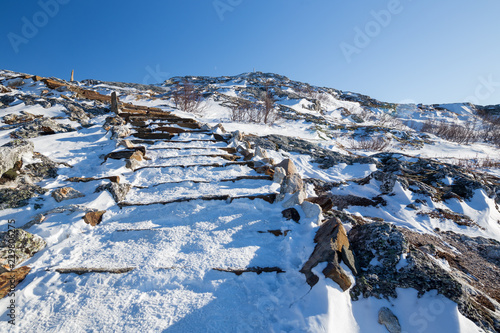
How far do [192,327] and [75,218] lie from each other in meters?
2.12

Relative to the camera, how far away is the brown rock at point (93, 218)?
8.63 ft

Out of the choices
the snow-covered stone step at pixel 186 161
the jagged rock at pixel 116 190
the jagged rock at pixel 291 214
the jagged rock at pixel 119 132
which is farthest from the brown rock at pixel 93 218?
the jagged rock at pixel 119 132

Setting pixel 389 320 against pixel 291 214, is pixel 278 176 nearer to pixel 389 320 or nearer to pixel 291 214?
pixel 291 214

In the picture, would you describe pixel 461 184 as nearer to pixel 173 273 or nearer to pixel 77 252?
pixel 173 273

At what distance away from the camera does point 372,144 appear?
41.4 ft

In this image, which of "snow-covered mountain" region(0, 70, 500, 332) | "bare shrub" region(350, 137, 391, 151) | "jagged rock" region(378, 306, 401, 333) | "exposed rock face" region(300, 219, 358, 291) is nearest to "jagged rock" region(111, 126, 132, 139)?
"snow-covered mountain" region(0, 70, 500, 332)

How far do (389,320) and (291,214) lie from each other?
56.6 inches

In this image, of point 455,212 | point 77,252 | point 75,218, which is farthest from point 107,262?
point 455,212

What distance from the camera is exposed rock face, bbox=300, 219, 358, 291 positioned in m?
1.77

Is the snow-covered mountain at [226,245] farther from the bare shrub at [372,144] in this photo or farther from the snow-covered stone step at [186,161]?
the bare shrub at [372,144]

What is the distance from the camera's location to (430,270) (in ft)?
5.88

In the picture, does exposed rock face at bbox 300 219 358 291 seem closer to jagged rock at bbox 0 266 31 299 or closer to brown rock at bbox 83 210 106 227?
jagged rock at bbox 0 266 31 299

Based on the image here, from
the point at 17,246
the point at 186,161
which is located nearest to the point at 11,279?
the point at 17,246

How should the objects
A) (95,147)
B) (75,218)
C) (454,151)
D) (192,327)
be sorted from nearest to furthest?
(192,327), (75,218), (95,147), (454,151)
